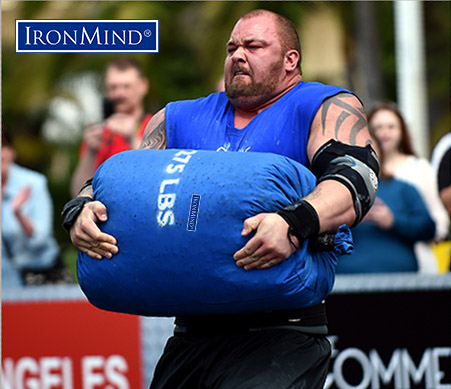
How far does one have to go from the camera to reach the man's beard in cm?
329

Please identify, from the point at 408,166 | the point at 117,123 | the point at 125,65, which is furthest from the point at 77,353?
the point at 408,166

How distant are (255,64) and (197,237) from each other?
77 centimetres

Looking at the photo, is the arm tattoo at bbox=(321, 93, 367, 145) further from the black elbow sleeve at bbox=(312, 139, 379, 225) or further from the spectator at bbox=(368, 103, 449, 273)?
the spectator at bbox=(368, 103, 449, 273)

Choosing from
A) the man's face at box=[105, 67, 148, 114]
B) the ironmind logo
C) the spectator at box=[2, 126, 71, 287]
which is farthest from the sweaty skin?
the spectator at box=[2, 126, 71, 287]

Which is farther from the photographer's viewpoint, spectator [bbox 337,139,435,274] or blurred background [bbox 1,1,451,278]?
blurred background [bbox 1,1,451,278]

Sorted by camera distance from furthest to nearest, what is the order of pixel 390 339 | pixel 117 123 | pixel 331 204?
pixel 117 123
pixel 390 339
pixel 331 204

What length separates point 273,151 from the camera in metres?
3.22

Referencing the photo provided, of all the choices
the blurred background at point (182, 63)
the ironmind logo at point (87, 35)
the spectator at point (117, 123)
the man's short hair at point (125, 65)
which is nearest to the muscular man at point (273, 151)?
the ironmind logo at point (87, 35)

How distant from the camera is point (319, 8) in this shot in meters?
16.7

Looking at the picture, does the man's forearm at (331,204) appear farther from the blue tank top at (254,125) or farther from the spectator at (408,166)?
the spectator at (408,166)

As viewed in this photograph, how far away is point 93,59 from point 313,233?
14974 millimetres

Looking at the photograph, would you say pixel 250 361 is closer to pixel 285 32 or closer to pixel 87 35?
pixel 285 32

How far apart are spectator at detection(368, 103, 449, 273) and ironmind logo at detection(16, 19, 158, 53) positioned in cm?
254

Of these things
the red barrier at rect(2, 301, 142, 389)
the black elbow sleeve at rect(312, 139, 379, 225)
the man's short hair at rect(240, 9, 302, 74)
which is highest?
the man's short hair at rect(240, 9, 302, 74)
